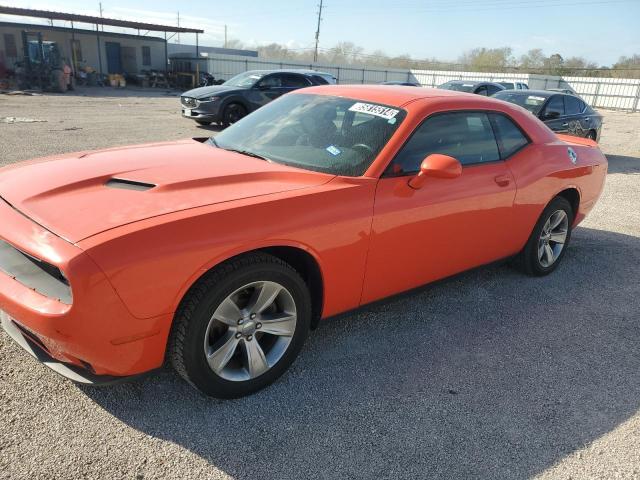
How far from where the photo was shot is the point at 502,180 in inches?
145

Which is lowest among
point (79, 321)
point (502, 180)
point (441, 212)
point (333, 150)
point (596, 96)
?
point (596, 96)

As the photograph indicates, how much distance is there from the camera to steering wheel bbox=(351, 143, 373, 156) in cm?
305

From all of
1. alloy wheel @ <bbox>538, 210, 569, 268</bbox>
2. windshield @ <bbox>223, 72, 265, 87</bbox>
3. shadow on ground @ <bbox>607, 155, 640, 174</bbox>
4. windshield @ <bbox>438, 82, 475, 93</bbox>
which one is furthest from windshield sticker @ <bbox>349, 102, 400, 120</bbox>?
windshield @ <bbox>438, 82, 475, 93</bbox>

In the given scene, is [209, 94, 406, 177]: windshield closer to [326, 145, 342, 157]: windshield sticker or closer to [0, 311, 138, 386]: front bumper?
[326, 145, 342, 157]: windshield sticker

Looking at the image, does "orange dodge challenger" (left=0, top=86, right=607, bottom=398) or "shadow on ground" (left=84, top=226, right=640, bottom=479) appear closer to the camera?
"orange dodge challenger" (left=0, top=86, right=607, bottom=398)

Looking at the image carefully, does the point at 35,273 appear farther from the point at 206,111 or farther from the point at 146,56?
the point at 146,56

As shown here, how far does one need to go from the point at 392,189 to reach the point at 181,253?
135 cm

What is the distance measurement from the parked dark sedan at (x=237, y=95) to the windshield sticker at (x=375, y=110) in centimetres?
958

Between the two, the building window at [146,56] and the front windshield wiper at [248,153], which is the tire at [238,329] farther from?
the building window at [146,56]

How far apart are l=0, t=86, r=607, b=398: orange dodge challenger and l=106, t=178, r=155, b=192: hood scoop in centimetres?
1

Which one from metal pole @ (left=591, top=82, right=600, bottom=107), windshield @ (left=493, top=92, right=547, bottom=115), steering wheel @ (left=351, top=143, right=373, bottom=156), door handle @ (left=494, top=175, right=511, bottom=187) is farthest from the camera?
metal pole @ (left=591, top=82, right=600, bottom=107)

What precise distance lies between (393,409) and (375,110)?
188 centimetres

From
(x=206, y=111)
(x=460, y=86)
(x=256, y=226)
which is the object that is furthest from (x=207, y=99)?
(x=256, y=226)

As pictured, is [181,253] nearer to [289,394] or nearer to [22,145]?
[289,394]
